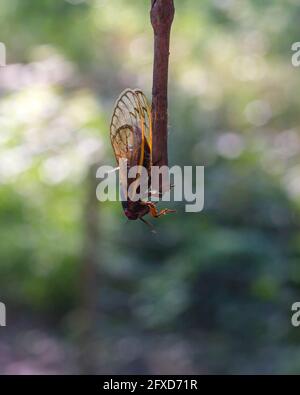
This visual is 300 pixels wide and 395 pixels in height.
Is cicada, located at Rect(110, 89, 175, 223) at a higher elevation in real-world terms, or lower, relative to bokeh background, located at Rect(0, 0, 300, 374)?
lower

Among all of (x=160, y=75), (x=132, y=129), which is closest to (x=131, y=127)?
(x=132, y=129)

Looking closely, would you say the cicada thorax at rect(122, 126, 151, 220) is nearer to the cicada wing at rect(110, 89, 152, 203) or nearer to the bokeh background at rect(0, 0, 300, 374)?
the cicada wing at rect(110, 89, 152, 203)

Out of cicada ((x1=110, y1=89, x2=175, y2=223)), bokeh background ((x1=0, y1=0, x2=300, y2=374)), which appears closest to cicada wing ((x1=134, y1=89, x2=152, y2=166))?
cicada ((x1=110, y1=89, x2=175, y2=223))

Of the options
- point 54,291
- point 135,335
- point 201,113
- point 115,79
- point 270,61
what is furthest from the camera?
point 54,291

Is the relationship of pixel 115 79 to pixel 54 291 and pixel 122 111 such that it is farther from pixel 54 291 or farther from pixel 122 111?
pixel 122 111

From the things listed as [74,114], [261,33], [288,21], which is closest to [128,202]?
[74,114]

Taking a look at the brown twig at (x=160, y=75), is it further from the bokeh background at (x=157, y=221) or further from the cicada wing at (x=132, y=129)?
the bokeh background at (x=157, y=221)
